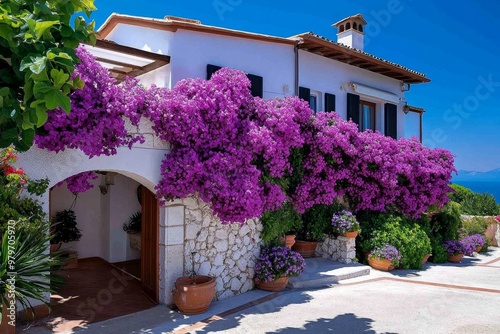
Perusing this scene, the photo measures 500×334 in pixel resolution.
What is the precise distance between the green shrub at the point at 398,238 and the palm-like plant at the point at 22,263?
8.94 meters

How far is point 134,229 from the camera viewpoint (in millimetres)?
11703

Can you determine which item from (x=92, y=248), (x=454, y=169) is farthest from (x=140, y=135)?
(x=454, y=169)

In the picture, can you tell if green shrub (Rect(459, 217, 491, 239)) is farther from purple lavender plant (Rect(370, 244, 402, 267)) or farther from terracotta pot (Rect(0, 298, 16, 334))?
terracotta pot (Rect(0, 298, 16, 334))

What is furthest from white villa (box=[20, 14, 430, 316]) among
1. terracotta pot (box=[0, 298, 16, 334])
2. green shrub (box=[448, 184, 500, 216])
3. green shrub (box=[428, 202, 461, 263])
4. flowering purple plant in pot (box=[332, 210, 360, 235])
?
green shrub (box=[448, 184, 500, 216])

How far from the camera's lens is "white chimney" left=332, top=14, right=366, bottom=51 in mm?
16188

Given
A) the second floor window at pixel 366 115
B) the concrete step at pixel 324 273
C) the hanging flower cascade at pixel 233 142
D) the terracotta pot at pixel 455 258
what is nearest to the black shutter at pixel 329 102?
the hanging flower cascade at pixel 233 142

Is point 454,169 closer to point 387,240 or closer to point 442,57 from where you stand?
point 387,240

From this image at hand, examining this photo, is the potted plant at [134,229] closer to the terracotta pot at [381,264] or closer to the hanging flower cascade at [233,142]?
the hanging flower cascade at [233,142]

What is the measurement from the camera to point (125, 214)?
1178 centimetres

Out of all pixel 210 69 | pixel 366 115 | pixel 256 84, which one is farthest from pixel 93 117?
pixel 366 115

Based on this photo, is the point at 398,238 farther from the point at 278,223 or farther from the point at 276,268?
the point at 276,268

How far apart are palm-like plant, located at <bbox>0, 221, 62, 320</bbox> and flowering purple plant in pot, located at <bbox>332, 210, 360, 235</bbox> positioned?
25.3 ft

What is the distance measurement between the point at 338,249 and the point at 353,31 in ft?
31.5

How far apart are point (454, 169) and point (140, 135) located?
11.5m
